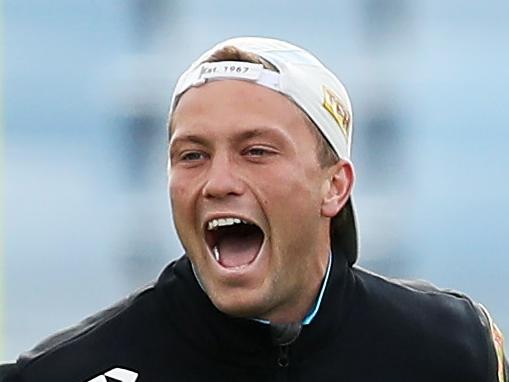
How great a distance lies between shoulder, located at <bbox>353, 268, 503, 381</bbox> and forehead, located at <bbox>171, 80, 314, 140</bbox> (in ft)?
0.89

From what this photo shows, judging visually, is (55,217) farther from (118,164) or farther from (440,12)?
(440,12)

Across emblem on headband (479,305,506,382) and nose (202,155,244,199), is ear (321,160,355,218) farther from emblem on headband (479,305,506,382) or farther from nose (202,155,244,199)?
emblem on headband (479,305,506,382)

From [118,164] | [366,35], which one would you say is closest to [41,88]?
[118,164]

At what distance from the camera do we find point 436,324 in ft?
5.90

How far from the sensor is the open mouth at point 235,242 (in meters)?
1.66

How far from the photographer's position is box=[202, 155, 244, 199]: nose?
1.59 m

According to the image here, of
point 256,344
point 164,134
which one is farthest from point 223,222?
point 164,134

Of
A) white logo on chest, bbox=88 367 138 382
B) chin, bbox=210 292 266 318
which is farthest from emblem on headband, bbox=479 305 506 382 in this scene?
white logo on chest, bbox=88 367 138 382

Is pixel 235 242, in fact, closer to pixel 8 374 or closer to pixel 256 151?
pixel 256 151

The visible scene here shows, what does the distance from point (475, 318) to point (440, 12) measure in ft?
4.63

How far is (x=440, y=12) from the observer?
3143 mm

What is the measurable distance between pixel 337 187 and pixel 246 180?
0.48 ft

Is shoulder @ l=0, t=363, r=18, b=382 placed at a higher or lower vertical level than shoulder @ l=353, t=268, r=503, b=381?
lower

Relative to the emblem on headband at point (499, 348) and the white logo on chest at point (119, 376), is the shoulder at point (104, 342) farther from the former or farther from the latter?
the emblem on headband at point (499, 348)
